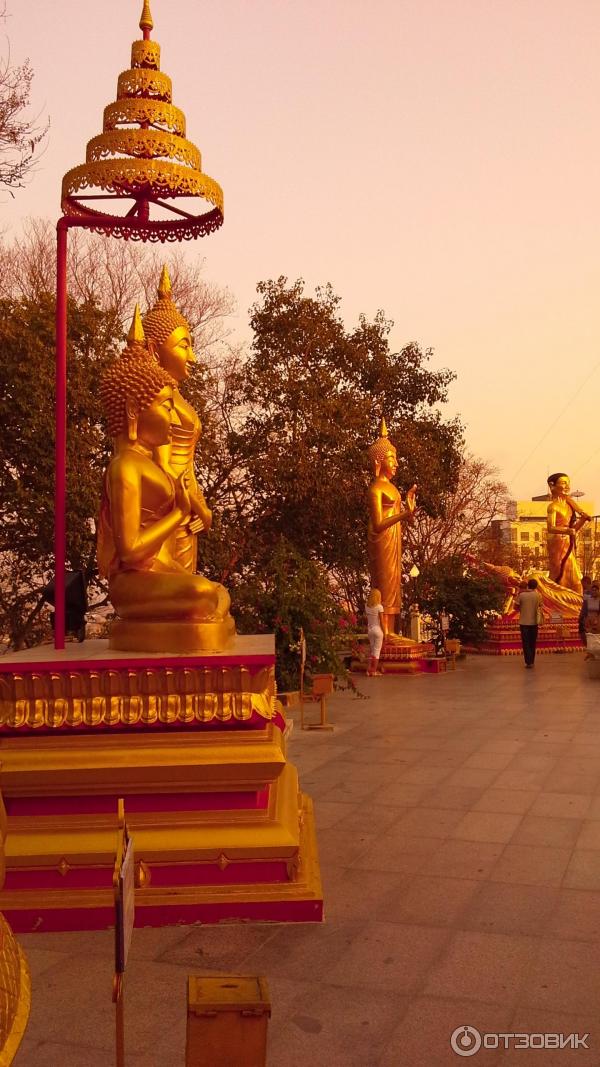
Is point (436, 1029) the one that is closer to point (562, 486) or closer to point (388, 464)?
point (388, 464)

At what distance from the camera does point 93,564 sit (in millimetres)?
13336

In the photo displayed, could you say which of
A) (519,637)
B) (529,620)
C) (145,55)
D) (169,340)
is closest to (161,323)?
(169,340)

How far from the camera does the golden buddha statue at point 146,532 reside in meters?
4.39

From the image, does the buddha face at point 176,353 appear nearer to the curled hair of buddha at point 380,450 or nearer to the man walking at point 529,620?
the curled hair of buddha at point 380,450

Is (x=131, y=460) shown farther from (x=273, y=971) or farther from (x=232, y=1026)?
(x=232, y=1026)

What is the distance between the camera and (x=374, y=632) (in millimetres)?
13734

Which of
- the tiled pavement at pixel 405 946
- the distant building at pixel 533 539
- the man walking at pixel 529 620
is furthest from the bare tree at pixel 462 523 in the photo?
the tiled pavement at pixel 405 946

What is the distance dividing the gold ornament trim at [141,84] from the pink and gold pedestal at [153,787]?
3.28m

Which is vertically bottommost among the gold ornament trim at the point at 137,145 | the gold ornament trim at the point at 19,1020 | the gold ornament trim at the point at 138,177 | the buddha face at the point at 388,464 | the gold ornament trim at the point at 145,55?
the gold ornament trim at the point at 19,1020

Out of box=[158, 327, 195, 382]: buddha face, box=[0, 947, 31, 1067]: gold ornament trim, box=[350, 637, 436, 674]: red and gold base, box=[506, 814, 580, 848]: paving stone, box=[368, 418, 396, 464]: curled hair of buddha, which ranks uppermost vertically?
box=[368, 418, 396, 464]: curled hair of buddha

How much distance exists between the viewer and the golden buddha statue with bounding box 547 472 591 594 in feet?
59.8
